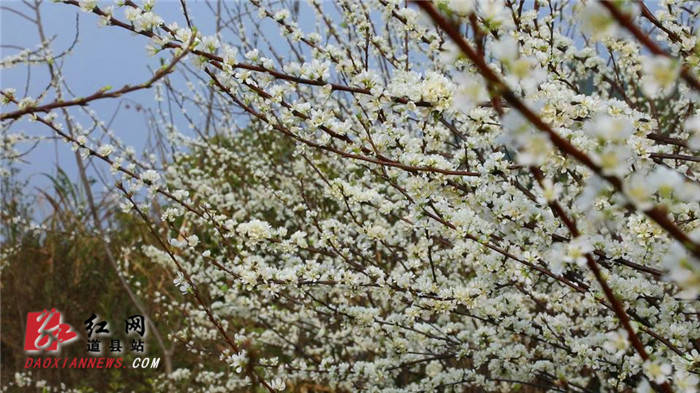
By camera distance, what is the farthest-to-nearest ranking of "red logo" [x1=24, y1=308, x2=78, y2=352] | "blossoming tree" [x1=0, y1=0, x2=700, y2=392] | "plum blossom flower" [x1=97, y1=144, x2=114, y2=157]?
"red logo" [x1=24, y1=308, x2=78, y2=352], "plum blossom flower" [x1=97, y1=144, x2=114, y2=157], "blossoming tree" [x1=0, y1=0, x2=700, y2=392]

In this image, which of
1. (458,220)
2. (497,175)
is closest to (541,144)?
(497,175)

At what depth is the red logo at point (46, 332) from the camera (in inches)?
228

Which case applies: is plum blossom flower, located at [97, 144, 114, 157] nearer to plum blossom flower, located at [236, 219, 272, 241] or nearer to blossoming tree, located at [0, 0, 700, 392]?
blossoming tree, located at [0, 0, 700, 392]

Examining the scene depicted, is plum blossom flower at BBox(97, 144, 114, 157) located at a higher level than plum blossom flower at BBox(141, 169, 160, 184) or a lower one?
higher

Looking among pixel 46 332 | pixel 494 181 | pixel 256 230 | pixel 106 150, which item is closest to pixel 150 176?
pixel 106 150

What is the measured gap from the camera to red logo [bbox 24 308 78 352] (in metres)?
5.80

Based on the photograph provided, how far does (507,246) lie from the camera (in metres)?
2.24

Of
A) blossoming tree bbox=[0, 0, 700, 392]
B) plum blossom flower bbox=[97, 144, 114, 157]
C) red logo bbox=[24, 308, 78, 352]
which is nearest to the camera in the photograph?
blossoming tree bbox=[0, 0, 700, 392]

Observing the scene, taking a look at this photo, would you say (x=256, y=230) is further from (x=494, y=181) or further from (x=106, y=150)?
(x=494, y=181)

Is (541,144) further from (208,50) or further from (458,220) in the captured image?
(208,50)

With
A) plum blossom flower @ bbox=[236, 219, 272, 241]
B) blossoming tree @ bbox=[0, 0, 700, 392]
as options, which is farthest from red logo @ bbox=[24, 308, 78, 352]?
plum blossom flower @ bbox=[236, 219, 272, 241]

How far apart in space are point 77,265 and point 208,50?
614 centimetres

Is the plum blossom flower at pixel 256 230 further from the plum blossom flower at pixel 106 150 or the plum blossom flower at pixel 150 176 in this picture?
the plum blossom flower at pixel 106 150

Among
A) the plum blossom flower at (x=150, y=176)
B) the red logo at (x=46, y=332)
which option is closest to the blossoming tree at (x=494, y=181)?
the plum blossom flower at (x=150, y=176)
